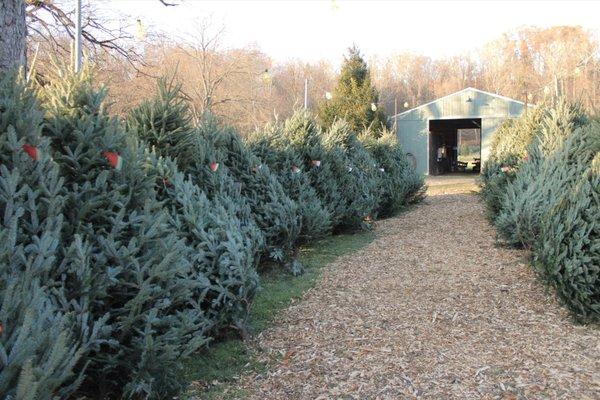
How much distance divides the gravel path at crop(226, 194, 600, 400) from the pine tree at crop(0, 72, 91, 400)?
172cm

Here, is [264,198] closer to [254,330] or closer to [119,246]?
[254,330]

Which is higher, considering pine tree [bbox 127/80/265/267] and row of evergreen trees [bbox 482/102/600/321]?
pine tree [bbox 127/80/265/267]

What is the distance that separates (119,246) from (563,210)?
4.35 metres

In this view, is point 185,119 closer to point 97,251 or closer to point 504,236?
point 97,251

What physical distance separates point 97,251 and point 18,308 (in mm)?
1066

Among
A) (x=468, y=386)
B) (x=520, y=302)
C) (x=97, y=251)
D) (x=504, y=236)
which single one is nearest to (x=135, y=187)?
(x=97, y=251)

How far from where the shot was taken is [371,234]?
10.4 m

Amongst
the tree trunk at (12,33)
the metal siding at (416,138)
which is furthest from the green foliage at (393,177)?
the metal siding at (416,138)

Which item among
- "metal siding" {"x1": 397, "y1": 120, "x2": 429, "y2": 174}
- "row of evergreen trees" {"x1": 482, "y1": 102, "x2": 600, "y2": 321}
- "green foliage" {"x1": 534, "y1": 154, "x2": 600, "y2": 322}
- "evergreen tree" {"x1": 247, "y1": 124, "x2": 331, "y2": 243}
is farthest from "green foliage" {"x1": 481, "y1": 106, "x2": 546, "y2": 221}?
"metal siding" {"x1": 397, "y1": 120, "x2": 429, "y2": 174}

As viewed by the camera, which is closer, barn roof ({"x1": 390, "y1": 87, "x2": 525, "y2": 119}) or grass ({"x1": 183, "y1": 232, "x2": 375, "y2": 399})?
grass ({"x1": 183, "y1": 232, "x2": 375, "y2": 399})

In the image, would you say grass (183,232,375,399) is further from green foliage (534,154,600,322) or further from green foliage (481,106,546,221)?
green foliage (481,106,546,221)

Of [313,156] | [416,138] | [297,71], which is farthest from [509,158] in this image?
[297,71]

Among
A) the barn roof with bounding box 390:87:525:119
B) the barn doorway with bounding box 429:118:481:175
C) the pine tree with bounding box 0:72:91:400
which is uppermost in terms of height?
the barn roof with bounding box 390:87:525:119

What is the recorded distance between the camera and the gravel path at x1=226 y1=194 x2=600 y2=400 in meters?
3.67
